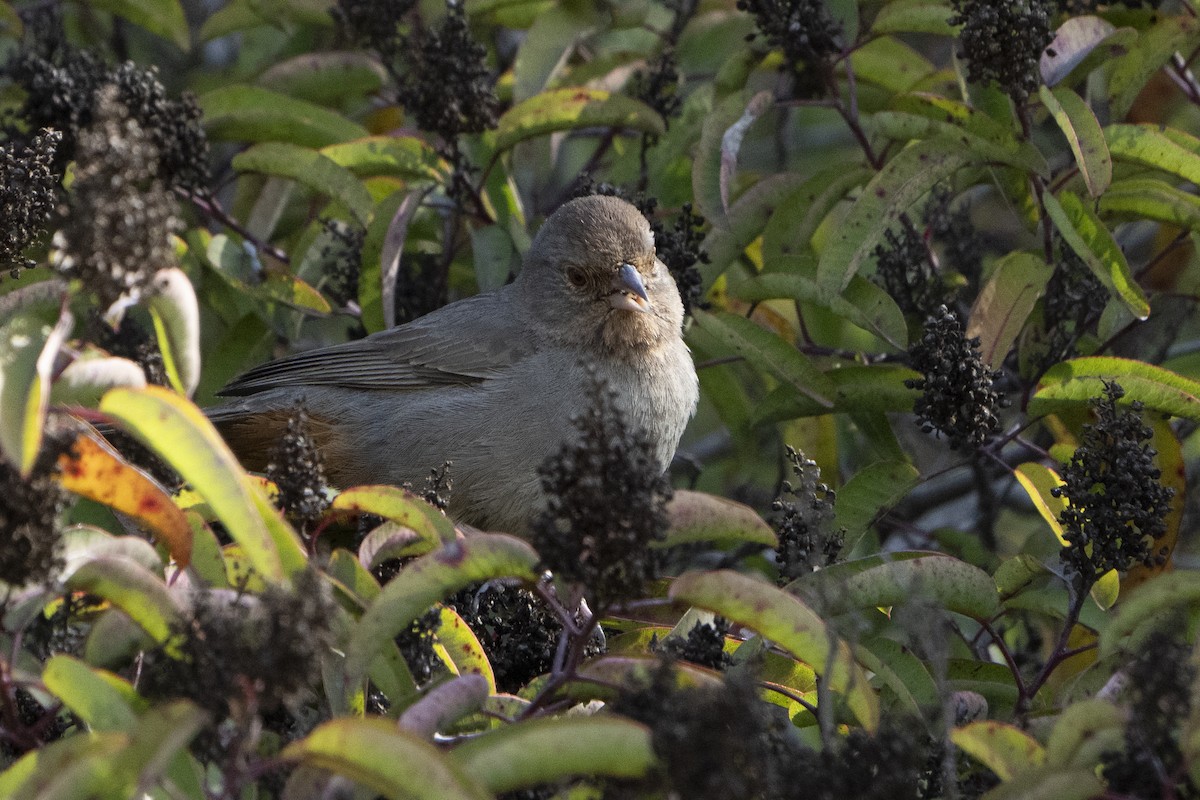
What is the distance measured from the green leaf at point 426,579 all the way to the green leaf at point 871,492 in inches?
76.1

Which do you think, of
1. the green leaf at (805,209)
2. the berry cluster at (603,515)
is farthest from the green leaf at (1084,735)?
the green leaf at (805,209)

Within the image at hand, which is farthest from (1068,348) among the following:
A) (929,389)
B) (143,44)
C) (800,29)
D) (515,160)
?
(143,44)

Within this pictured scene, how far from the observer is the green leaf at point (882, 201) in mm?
4469

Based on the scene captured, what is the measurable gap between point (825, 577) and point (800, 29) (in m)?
2.57

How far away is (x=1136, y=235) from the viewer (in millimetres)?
6984

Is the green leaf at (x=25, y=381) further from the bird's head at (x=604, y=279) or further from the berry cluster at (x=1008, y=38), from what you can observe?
the berry cluster at (x=1008, y=38)

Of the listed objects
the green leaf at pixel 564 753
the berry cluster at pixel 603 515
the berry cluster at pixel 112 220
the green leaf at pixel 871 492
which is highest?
the berry cluster at pixel 112 220

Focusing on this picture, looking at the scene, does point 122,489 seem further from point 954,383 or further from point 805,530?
point 954,383

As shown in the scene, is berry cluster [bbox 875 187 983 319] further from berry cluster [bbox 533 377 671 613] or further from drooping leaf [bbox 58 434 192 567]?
drooping leaf [bbox 58 434 192 567]

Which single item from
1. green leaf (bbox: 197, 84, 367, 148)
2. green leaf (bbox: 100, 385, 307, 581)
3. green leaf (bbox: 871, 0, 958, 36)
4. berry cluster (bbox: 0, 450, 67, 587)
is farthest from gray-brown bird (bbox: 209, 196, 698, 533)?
berry cluster (bbox: 0, 450, 67, 587)

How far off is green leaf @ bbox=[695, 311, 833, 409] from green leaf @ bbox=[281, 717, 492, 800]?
2.64 meters

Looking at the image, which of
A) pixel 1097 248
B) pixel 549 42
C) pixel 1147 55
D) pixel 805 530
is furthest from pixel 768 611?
pixel 549 42

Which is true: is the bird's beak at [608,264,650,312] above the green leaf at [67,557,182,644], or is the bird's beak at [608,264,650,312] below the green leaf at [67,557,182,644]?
below

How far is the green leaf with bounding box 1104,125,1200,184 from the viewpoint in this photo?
450 cm
